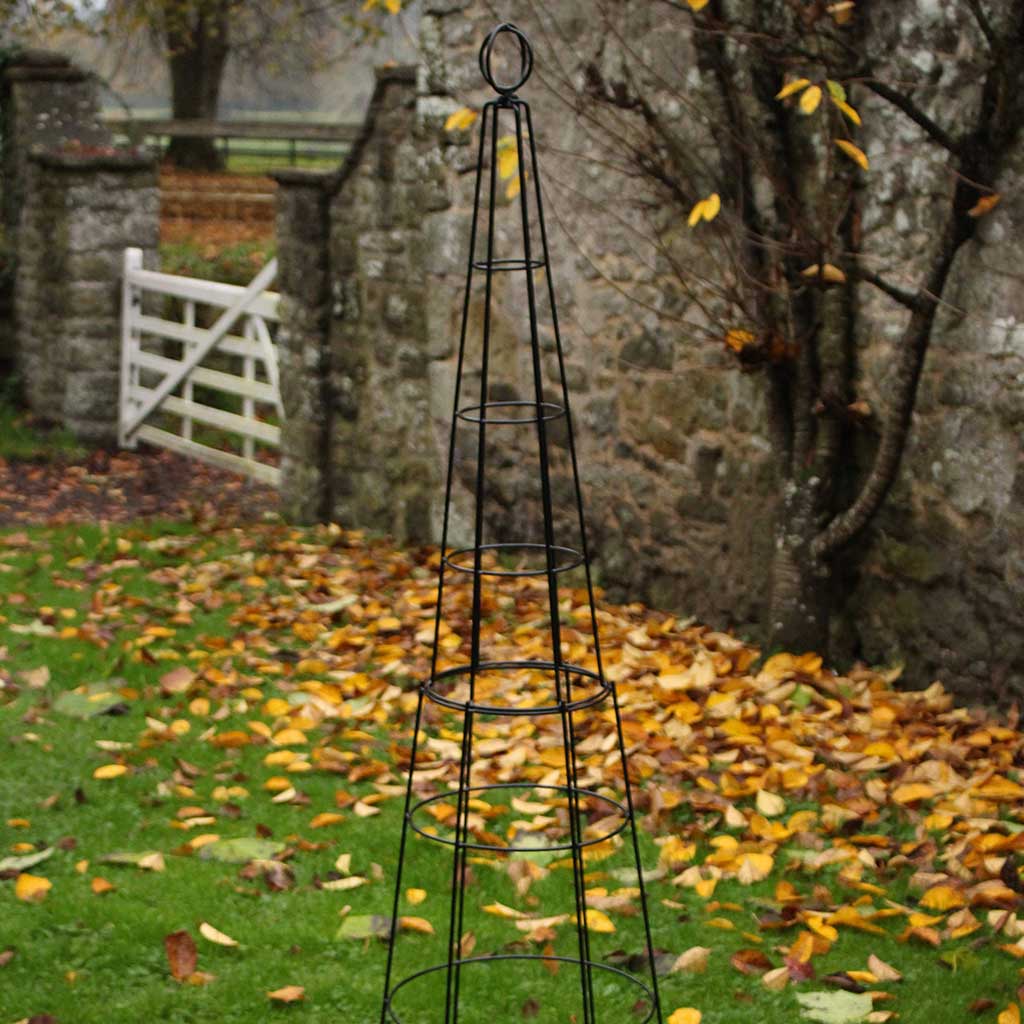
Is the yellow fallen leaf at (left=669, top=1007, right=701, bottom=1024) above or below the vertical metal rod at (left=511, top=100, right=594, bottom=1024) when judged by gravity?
below

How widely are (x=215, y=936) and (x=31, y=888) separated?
0.56 meters

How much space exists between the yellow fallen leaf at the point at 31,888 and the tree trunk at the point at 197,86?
15127mm

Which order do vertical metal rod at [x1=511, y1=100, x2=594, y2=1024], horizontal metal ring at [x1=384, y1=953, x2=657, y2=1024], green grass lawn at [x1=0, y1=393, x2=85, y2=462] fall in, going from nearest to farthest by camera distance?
1. vertical metal rod at [x1=511, y1=100, x2=594, y2=1024]
2. horizontal metal ring at [x1=384, y1=953, x2=657, y2=1024]
3. green grass lawn at [x1=0, y1=393, x2=85, y2=462]

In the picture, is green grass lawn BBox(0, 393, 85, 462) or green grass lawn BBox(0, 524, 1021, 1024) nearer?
green grass lawn BBox(0, 524, 1021, 1024)

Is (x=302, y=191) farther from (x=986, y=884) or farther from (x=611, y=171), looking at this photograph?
(x=986, y=884)

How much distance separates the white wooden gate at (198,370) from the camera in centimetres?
980

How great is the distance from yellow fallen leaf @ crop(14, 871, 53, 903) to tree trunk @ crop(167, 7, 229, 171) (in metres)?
15.1

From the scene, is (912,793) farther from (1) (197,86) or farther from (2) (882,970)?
(1) (197,86)

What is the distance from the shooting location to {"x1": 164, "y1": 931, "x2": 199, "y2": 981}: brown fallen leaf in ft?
11.7

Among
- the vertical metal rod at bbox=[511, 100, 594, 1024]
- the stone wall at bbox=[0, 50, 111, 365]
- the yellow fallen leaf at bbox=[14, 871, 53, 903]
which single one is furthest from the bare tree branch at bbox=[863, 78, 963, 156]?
the stone wall at bbox=[0, 50, 111, 365]

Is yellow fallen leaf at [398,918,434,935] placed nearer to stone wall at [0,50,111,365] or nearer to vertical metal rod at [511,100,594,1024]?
vertical metal rod at [511,100,594,1024]

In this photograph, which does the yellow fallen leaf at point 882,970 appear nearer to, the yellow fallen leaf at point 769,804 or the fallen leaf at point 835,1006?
the fallen leaf at point 835,1006

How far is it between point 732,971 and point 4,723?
9.10 ft

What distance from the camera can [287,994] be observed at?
136 inches
